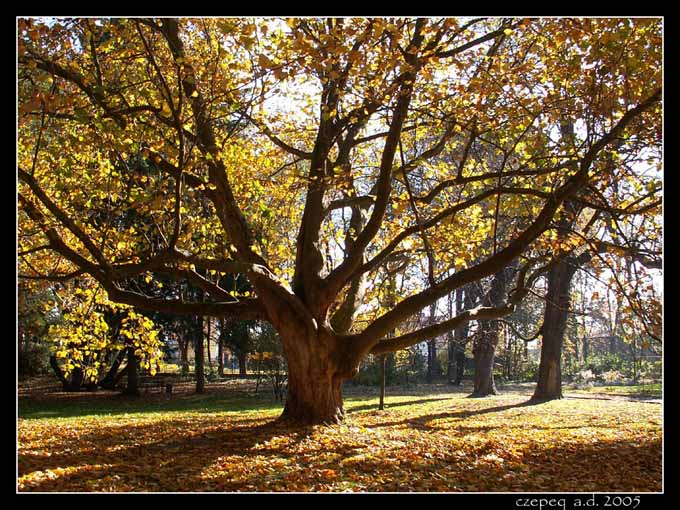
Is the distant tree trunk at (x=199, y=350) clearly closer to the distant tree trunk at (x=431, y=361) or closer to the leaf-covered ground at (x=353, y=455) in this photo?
the leaf-covered ground at (x=353, y=455)

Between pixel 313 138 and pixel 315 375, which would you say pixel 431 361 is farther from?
pixel 315 375

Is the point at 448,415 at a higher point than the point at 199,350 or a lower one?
lower

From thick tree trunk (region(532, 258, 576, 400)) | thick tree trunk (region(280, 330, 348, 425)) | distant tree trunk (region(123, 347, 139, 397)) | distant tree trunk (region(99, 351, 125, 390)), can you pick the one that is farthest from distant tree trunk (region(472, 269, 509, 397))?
distant tree trunk (region(99, 351, 125, 390))

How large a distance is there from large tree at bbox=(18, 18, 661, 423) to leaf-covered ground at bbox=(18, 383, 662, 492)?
1.57 m

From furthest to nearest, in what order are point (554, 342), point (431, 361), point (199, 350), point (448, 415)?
point (431, 361) → point (199, 350) → point (554, 342) → point (448, 415)

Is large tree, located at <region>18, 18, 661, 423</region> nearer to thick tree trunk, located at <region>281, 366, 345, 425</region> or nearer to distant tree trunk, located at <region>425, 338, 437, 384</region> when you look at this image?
thick tree trunk, located at <region>281, 366, 345, 425</region>

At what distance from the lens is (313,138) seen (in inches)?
448

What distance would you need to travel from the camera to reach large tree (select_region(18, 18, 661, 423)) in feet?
21.3

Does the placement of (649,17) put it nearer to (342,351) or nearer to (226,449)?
(342,351)

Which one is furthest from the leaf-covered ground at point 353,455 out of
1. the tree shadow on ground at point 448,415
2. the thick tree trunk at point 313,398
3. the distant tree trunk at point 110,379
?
the distant tree trunk at point 110,379

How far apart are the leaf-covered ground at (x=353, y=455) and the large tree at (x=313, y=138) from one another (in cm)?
157

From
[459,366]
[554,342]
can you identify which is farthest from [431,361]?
[554,342]

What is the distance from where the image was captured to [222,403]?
18.3 metres

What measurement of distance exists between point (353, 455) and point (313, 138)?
259 inches
